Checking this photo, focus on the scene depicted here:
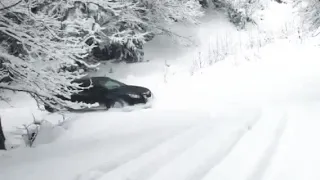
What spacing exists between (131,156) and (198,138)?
146 centimetres

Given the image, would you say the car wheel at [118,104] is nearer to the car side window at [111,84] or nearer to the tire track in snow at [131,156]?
the car side window at [111,84]

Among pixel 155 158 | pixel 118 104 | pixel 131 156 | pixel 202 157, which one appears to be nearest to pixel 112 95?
pixel 118 104

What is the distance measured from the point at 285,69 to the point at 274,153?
1022 cm

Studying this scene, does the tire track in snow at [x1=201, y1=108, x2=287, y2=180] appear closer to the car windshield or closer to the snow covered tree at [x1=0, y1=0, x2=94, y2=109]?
the snow covered tree at [x1=0, y1=0, x2=94, y2=109]

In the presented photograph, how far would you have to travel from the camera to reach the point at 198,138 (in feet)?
22.0

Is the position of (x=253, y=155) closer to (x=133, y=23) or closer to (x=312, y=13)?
(x=312, y=13)

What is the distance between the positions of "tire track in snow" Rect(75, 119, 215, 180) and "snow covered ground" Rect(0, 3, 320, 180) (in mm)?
15

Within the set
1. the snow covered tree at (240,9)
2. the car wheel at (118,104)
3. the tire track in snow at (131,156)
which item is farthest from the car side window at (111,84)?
the snow covered tree at (240,9)

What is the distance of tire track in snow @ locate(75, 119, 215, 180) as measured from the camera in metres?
5.00

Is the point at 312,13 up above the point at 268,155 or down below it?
above

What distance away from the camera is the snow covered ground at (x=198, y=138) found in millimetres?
5141

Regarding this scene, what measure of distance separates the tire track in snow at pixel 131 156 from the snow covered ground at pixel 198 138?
0.05ft

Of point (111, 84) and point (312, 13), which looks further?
point (111, 84)

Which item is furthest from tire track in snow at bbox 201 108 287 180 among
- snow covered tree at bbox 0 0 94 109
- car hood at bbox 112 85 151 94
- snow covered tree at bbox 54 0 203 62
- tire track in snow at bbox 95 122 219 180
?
snow covered tree at bbox 54 0 203 62
